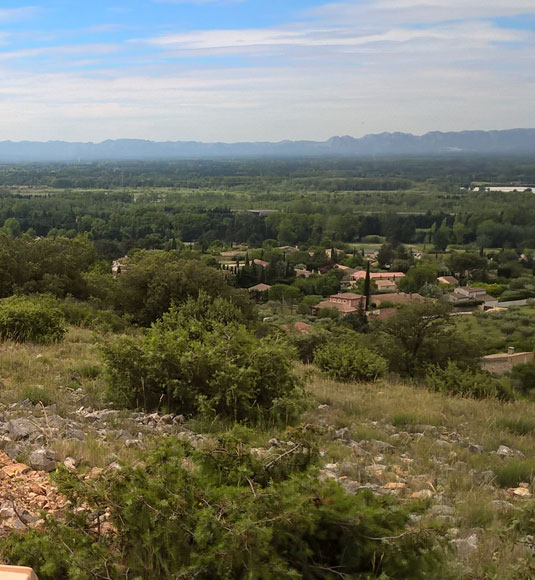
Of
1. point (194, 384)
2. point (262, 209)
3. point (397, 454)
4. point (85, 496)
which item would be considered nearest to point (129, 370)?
point (194, 384)

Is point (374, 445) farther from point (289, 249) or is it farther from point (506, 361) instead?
point (289, 249)

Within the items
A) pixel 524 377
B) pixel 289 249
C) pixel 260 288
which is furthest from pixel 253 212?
pixel 524 377

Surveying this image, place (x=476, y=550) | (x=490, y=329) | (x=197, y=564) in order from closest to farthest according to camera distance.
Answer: (x=197, y=564), (x=476, y=550), (x=490, y=329)

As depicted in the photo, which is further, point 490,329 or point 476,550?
point 490,329

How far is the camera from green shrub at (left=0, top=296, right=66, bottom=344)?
26.0ft

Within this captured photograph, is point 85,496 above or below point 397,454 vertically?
above

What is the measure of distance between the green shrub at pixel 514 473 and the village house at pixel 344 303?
32.4 metres

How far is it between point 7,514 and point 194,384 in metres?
2.45

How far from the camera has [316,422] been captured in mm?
5133

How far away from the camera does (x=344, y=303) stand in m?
39.6

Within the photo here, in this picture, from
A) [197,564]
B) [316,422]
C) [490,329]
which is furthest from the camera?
[490,329]

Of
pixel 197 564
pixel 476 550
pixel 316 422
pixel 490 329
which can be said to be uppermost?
pixel 197 564

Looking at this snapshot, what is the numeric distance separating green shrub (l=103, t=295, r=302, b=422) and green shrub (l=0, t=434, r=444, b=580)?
2363 millimetres

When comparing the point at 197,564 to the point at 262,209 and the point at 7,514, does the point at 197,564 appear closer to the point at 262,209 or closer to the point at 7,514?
the point at 7,514
